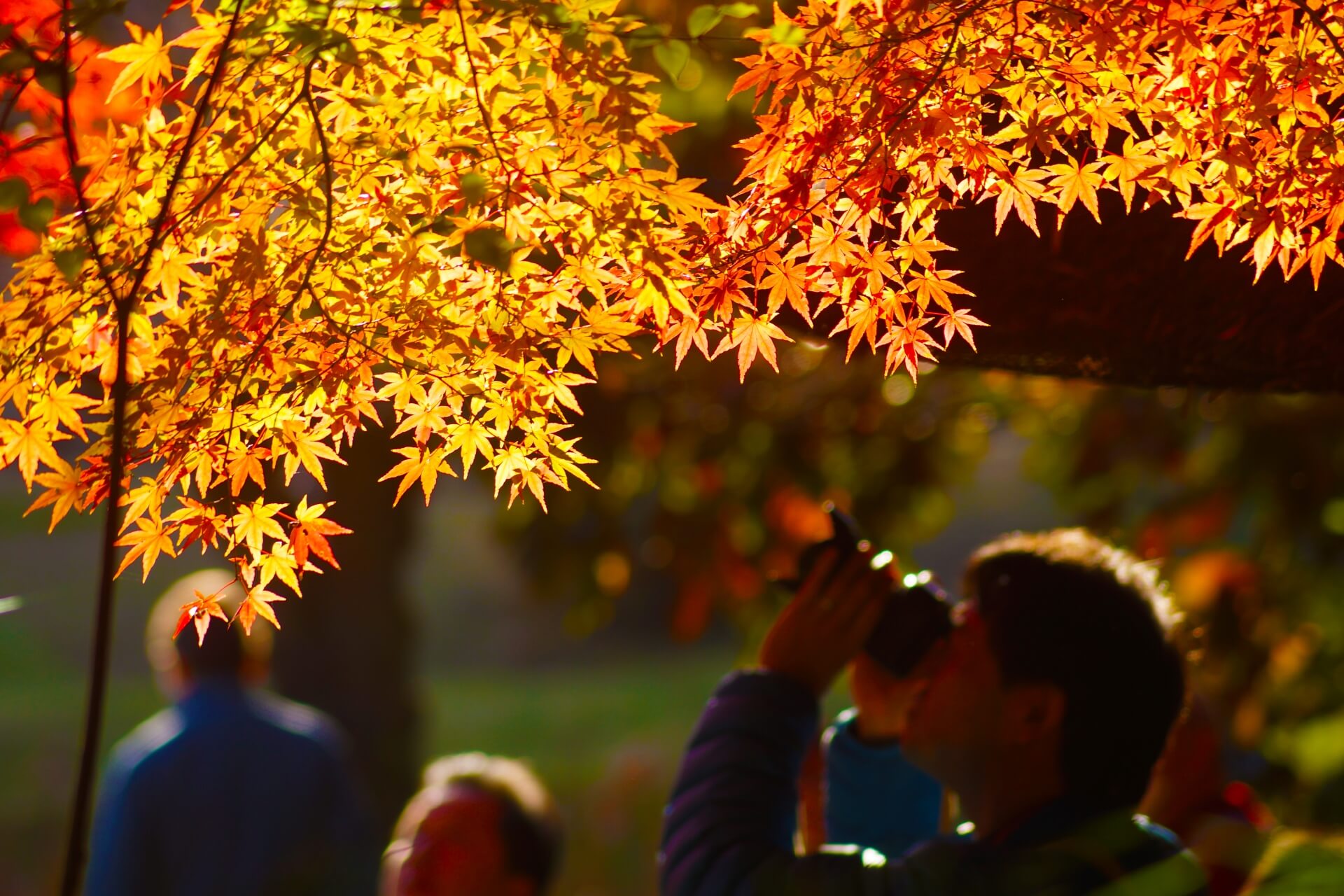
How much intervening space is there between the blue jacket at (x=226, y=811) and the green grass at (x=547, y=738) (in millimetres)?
4148

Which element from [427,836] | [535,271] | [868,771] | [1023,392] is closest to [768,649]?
[868,771]

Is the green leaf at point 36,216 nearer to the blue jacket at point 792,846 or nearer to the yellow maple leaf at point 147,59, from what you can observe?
the yellow maple leaf at point 147,59

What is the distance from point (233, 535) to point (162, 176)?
0.35 m

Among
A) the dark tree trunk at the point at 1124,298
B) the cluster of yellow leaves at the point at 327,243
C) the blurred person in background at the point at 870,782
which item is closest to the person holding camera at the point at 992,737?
the blurred person in background at the point at 870,782

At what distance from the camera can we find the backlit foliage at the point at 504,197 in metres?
1.01

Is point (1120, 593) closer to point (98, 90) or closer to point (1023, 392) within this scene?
point (98, 90)

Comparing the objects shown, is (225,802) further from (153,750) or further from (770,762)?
(770,762)

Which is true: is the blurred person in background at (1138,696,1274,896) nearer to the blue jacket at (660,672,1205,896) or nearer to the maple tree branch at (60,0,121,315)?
the blue jacket at (660,672,1205,896)

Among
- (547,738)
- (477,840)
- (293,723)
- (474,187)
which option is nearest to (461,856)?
(477,840)

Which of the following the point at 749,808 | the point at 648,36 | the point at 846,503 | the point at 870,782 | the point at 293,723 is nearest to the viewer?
the point at 648,36

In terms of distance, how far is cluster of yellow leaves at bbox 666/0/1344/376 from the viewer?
1.08 m

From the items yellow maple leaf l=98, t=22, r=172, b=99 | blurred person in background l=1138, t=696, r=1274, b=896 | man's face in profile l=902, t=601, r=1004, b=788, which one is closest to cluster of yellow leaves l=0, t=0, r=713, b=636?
yellow maple leaf l=98, t=22, r=172, b=99

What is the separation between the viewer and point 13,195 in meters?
0.89

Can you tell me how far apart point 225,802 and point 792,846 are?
2386 millimetres
